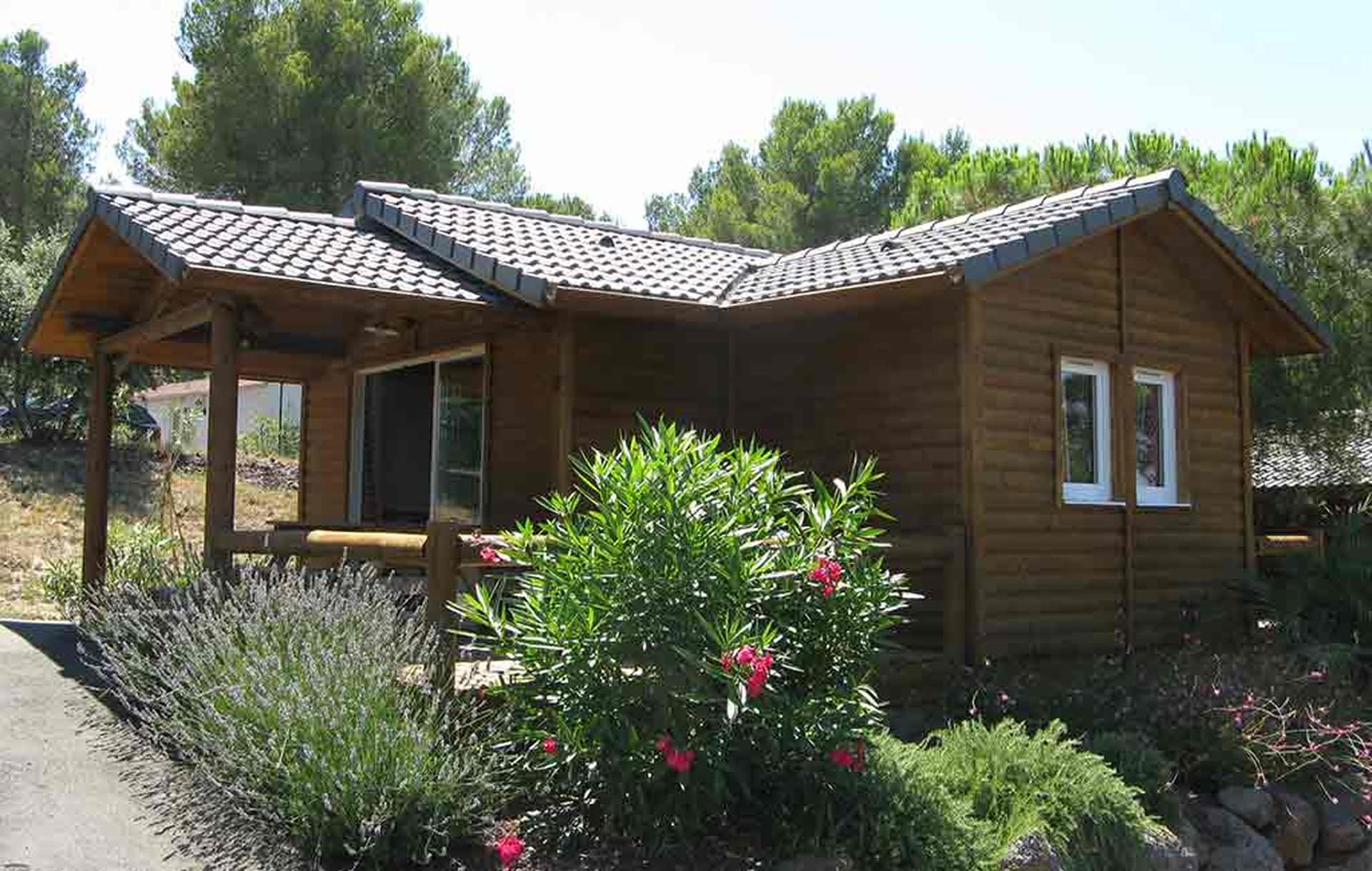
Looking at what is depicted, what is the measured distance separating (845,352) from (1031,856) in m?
4.76

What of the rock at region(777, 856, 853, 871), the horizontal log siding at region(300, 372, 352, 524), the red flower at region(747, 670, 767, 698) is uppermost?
the horizontal log siding at region(300, 372, 352, 524)

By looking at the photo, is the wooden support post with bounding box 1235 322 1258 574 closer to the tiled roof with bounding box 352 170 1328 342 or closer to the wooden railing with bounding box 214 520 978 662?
the tiled roof with bounding box 352 170 1328 342

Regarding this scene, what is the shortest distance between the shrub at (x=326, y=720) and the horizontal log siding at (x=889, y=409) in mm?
3350

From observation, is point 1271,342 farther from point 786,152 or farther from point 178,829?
point 786,152

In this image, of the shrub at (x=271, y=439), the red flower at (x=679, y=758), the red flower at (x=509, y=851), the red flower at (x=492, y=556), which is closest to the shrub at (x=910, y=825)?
the red flower at (x=679, y=758)

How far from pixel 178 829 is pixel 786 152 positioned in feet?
83.7

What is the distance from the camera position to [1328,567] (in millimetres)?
10820

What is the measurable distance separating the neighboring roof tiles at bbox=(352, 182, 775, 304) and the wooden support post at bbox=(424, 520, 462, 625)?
117 inches

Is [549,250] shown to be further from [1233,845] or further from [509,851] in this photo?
[1233,845]

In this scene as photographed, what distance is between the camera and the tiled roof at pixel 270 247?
863cm

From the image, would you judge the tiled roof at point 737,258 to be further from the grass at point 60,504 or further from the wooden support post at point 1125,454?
the grass at point 60,504

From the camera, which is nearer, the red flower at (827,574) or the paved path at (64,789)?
the paved path at (64,789)

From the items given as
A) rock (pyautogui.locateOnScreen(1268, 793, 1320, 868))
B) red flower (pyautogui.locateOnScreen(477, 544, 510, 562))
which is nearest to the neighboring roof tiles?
red flower (pyautogui.locateOnScreen(477, 544, 510, 562))

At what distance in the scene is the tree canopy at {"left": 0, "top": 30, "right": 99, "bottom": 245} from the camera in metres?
28.2
